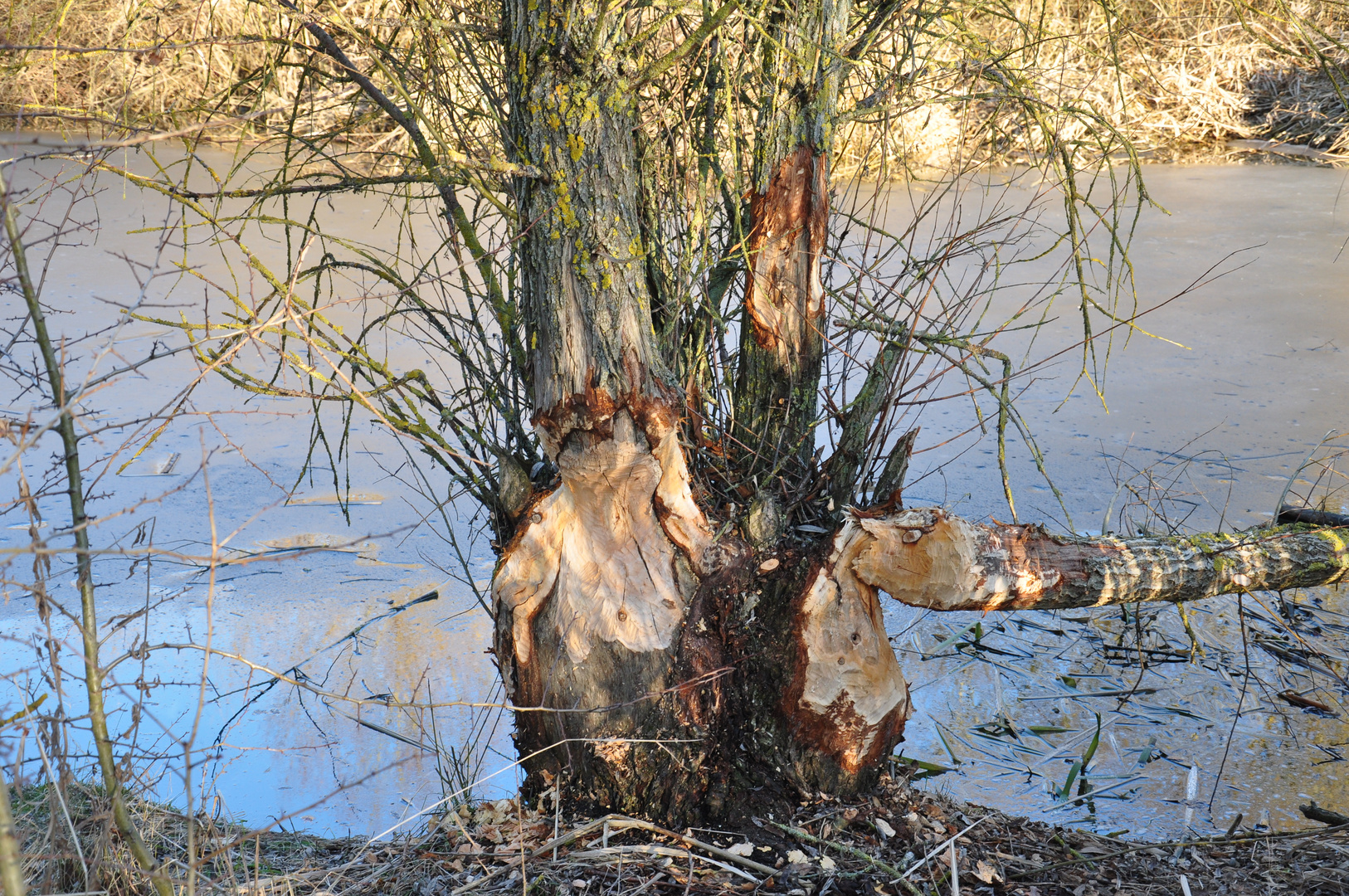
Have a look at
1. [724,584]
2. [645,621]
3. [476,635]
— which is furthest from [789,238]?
[476,635]

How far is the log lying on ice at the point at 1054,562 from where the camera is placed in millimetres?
1994

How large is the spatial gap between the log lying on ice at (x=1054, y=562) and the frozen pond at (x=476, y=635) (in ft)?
1.11

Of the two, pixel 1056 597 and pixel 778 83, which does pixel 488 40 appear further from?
pixel 1056 597

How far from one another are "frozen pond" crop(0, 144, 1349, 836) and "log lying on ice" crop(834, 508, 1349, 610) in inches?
13.3

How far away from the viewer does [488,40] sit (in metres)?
1.90

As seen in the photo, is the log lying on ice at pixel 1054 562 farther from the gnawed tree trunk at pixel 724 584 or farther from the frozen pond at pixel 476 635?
the frozen pond at pixel 476 635

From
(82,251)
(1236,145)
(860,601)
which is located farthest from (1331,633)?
(1236,145)

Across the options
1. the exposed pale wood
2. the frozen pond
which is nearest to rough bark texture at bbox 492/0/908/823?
the exposed pale wood

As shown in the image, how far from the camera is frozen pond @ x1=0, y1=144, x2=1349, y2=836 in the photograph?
2377 millimetres

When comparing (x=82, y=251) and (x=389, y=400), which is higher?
(x=82, y=251)

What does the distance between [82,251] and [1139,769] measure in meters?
6.22

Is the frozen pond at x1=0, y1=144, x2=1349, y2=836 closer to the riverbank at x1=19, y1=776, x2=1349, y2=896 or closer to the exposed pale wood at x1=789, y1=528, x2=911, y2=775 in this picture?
the riverbank at x1=19, y1=776, x2=1349, y2=896

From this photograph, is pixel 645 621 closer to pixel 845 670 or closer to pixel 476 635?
pixel 845 670

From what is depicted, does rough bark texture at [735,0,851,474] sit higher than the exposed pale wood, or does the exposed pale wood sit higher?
rough bark texture at [735,0,851,474]
